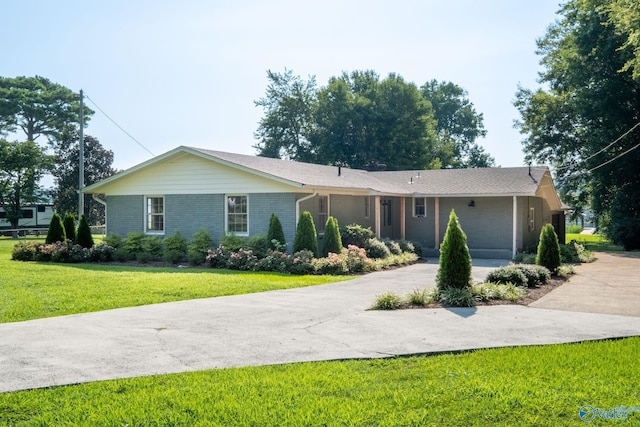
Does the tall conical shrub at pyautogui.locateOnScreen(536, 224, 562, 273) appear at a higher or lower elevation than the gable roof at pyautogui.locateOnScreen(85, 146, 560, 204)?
lower

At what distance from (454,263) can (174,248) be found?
11151 millimetres

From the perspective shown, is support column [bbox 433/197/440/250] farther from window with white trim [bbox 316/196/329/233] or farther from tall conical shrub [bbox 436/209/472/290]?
tall conical shrub [bbox 436/209/472/290]

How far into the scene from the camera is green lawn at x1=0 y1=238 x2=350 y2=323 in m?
10.0

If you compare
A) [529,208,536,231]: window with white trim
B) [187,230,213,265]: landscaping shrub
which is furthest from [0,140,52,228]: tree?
[529,208,536,231]: window with white trim

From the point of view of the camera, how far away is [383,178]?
2731cm

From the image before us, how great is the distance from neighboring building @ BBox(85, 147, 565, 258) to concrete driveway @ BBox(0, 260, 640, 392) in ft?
28.0

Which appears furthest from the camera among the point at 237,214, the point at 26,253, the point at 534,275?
the point at 26,253

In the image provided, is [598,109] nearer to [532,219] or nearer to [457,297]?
[532,219]

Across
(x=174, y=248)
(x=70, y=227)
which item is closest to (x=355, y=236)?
(x=174, y=248)

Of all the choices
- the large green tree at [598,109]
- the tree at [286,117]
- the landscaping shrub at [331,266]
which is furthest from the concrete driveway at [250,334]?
the tree at [286,117]

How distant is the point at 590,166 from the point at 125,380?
29.4m

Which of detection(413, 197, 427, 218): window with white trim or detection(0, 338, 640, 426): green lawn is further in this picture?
detection(413, 197, 427, 218): window with white trim

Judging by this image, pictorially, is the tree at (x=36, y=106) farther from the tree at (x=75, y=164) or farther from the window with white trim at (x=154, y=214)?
the window with white trim at (x=154, y=214)

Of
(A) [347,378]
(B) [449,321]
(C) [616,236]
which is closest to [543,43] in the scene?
(C) [616,236]
